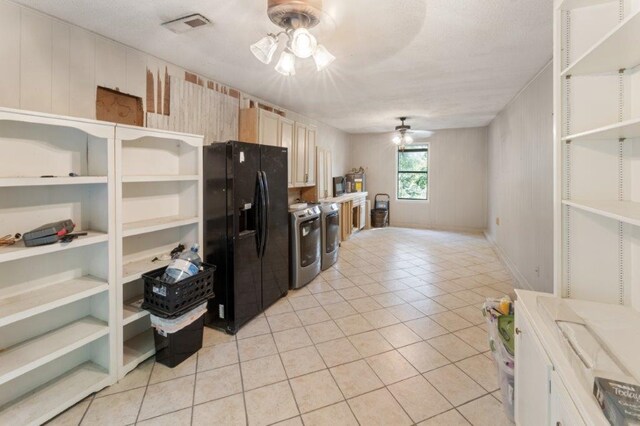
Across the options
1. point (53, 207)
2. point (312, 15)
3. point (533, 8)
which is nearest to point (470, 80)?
point (533, 8)

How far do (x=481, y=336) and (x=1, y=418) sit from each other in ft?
10.8

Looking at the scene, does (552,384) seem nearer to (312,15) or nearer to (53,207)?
(312,15)

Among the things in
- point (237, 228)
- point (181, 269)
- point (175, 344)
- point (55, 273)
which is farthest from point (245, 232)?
point (55, 273)

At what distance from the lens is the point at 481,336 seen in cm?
259

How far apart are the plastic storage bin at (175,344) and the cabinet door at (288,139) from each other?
2.34 metres

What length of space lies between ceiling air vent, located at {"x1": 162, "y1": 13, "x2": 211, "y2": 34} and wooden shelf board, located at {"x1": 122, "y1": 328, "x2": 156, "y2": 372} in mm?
2368

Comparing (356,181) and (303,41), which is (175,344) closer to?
(303,41)

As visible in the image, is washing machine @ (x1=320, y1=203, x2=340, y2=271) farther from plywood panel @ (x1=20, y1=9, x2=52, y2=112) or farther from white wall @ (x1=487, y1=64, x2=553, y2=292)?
plywood panel @ (x1=20, y1=9, x2=52, y2=112)

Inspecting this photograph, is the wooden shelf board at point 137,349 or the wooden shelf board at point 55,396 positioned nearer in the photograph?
the wooden shelf board at point 55,396

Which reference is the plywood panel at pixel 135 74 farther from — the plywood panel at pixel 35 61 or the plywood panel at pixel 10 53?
the plywood panel at pixel 10 53

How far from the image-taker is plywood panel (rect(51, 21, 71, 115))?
205cm

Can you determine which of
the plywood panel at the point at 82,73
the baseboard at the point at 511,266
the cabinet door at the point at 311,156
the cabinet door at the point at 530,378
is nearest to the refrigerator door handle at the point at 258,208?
the plywood panel at the point at 82,73

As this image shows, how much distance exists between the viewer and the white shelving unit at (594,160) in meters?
1.36

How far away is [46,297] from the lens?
5.86ft
